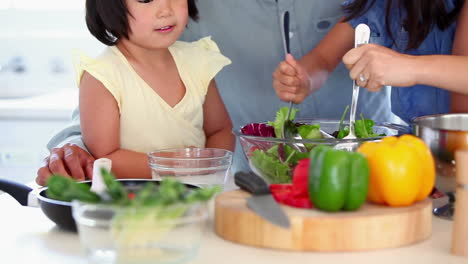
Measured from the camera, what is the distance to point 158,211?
2.88 ft

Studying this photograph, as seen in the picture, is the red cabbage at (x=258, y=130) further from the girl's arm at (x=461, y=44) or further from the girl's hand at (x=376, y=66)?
the girl's arm at (x=461, y=44)

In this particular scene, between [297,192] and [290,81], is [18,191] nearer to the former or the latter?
[297,192]

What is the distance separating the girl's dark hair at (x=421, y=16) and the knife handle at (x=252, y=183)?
0.76 m

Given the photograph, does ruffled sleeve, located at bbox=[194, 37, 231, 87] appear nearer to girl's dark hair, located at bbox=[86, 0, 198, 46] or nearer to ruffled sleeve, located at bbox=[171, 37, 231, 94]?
ruffled sleeve, located at bbox=[171, 37, 231, 94]

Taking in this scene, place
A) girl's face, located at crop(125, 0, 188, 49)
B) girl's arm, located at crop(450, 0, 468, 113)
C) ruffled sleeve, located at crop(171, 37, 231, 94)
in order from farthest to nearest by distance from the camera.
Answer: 1. ruffled sleeve, located at crop(171, 37, 231, 94)
2. girl's face, located at crop(125, 0, 188, 49)
3. girl's arm, located at crop(450, 0, 468, 113)

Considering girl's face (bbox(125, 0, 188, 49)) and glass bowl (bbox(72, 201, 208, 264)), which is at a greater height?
girl's face (bbox(125, 0, 188, 49))

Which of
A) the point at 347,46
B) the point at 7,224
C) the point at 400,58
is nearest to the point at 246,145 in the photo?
the point at 400,58

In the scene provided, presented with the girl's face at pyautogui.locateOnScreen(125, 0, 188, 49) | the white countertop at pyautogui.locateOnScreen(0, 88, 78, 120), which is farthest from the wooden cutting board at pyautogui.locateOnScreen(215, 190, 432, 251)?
the white countertop at pyautogui.locateOnScreen(0, 88, 78, 120)

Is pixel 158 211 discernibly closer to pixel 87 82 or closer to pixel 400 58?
pixel 400 58

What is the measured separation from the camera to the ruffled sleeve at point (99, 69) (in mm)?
1835

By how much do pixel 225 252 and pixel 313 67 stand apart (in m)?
0.95

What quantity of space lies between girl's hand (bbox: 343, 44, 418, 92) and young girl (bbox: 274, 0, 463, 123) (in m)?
0.30

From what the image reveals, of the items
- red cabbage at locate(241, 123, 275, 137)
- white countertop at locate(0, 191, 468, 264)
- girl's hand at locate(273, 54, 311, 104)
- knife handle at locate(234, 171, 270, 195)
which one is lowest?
white countertop at locate(0, 191, 468, 264)

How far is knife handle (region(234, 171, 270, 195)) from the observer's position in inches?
43.9
